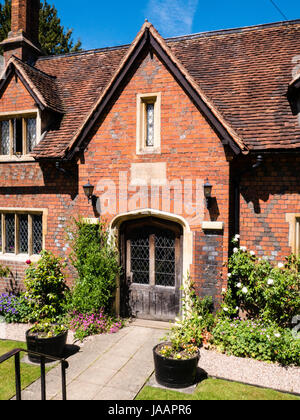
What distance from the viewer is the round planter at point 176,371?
5.22 meters

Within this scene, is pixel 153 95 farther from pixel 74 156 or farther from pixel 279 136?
pixel 279 136

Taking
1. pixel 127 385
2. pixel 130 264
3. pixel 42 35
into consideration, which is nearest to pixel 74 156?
pixel 130 264

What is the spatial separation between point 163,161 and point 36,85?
16.2 feet

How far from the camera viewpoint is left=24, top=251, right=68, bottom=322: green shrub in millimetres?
7969

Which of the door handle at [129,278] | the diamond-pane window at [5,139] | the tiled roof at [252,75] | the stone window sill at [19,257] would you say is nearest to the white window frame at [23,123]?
the diamond-pane window at [5,139]

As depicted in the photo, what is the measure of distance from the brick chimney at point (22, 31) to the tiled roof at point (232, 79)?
919mm

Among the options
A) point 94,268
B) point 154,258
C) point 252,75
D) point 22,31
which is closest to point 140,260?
point 154,258

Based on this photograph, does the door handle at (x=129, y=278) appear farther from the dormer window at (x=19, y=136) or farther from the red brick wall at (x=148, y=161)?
the dormer window at (x=19, y=136)

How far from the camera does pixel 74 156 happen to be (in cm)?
839

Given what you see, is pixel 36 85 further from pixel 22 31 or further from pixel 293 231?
pixel 293 231

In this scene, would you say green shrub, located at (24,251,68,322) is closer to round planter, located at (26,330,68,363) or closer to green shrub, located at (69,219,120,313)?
green shrub, located at (69,219,120,313)

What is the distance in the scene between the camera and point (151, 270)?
810 centimetres

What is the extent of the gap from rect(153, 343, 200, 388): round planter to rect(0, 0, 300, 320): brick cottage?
2.19 metres

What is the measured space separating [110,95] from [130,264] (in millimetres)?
4464
